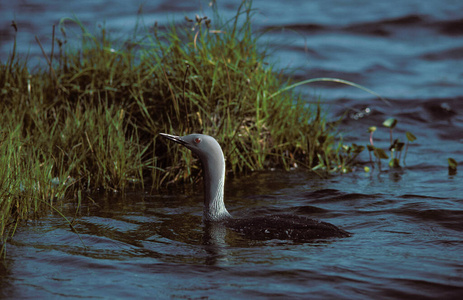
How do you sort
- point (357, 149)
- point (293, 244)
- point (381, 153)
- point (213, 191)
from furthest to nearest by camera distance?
point (381, 153), point (357, 149), point (213, 191), point (293, 244)

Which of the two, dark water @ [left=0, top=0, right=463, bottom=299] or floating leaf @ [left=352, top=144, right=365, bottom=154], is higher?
floating leaf @ [left=352, top=144, right=365, bottom=154]

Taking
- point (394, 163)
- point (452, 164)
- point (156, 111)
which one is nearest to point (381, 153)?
point (394, 163)

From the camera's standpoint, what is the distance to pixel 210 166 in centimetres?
525

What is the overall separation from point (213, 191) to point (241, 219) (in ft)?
1.09

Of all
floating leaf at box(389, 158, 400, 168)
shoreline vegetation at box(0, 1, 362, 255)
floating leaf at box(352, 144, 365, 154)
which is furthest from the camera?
floating leaf at box(389, 158, 400, 168)

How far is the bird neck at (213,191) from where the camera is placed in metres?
5.26

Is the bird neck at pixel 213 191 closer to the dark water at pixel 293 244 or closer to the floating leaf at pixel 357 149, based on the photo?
the dark water at pixel 293 244

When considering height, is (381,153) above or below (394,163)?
above

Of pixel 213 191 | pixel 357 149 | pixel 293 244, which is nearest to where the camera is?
pixel 293 244

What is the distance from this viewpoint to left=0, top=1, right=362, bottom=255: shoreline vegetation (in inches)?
248

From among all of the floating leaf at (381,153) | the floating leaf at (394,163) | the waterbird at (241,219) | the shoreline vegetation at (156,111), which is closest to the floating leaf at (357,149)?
the shoreline vegetation at (156,111)

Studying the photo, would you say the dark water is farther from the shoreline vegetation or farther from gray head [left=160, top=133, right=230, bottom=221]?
the shoreline vegetation

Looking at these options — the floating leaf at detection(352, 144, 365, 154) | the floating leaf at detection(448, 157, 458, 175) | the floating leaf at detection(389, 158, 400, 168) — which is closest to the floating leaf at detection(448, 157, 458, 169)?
the floating leaf at detection(448, 157, 458, 175)

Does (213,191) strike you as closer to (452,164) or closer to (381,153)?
(381,153)
